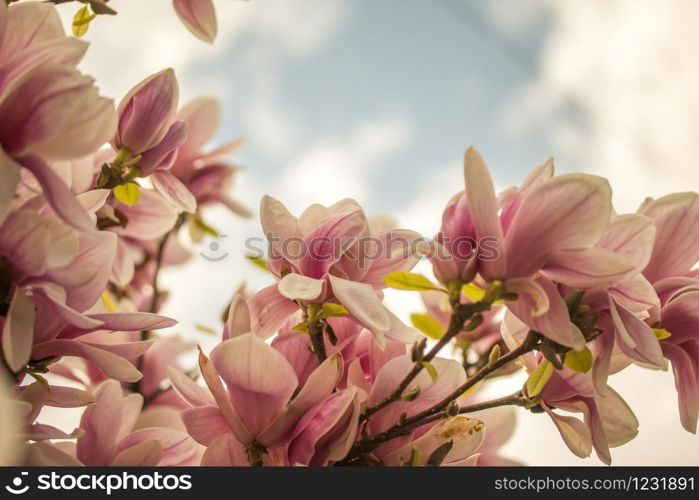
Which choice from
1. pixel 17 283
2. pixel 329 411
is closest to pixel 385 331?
pixel 329 411

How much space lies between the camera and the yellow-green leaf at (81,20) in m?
0.58

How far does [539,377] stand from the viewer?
1.49 ft

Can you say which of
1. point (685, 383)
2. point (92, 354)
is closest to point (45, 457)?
point (92, 354)

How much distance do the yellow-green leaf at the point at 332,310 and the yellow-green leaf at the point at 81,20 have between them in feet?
1.09

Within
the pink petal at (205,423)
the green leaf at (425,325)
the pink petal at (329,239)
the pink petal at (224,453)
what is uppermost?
the green leaf at (425,325)

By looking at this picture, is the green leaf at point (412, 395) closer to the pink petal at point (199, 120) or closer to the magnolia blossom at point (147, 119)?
the magnolia blossom at point (147, 119)

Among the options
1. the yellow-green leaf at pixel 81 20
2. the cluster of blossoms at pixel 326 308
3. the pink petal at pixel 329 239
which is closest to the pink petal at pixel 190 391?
the cluster of blossoms at pixel 326 308

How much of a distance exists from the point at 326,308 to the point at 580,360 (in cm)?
16

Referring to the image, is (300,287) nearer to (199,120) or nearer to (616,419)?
(616,419)

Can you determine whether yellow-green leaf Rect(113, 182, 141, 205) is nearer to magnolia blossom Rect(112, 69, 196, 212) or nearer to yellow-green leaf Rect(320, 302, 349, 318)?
magnolia blossom Rect(112, 69, 196, 212)

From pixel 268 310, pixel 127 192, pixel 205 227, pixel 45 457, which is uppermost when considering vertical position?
pixel 205 227

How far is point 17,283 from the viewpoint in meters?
0.36
